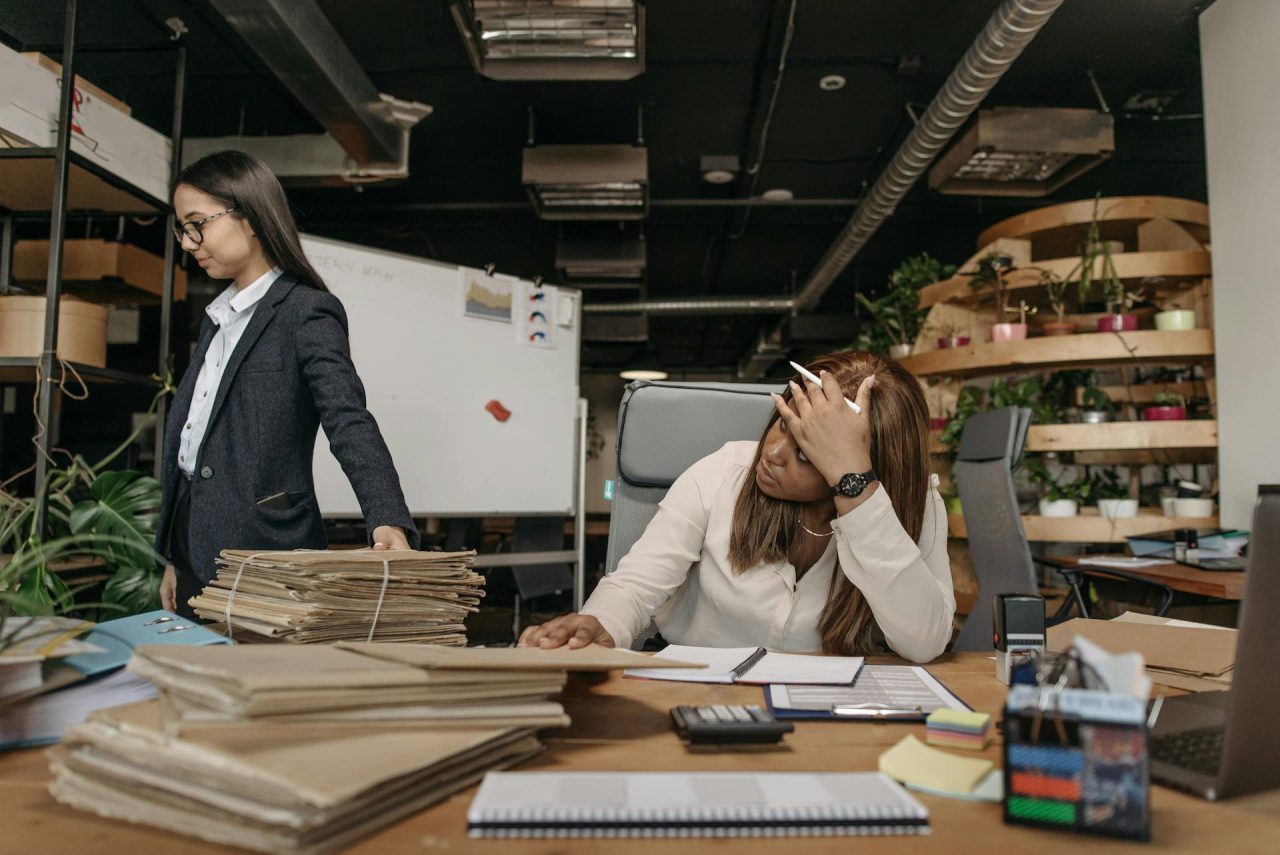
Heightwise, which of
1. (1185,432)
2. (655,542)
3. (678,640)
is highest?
(1185,432)

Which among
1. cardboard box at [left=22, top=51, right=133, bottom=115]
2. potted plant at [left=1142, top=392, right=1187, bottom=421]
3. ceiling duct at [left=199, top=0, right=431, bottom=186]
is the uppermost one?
ceiling duct at [left=199, top=0, right=431, bottom=186]

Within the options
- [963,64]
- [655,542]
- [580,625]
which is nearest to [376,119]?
[963,64]

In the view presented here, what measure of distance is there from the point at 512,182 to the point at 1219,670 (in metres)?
5.64

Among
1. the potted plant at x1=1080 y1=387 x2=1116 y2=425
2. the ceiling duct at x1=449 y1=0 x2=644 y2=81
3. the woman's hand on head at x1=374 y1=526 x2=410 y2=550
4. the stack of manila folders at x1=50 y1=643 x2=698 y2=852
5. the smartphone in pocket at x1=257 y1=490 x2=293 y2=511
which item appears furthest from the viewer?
the potted plant at x1=1080 y1=387 x2=1116 y2=425

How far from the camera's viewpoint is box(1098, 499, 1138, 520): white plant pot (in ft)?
11.8

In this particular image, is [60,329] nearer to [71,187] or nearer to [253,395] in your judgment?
[71,187]

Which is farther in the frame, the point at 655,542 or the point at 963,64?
the point at 963,64

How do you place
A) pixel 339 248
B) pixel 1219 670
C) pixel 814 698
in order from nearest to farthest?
pixel 814 698 < pixel 1219 670 < pixel 339 248

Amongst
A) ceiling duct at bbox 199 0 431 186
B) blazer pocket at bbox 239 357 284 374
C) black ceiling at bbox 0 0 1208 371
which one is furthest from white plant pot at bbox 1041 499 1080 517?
ceiling duct at bbox 199 0 431 186

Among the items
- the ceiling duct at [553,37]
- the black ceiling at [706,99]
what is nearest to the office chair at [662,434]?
the black ceiling at [706,99]

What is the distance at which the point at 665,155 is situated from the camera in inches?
Result: 218

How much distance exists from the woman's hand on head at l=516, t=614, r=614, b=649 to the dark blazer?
0.58 m

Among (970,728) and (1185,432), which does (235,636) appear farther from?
(1185,432)

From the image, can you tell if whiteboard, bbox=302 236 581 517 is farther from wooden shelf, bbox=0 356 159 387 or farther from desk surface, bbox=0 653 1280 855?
desk surface, bbox=0 653 1280 855
